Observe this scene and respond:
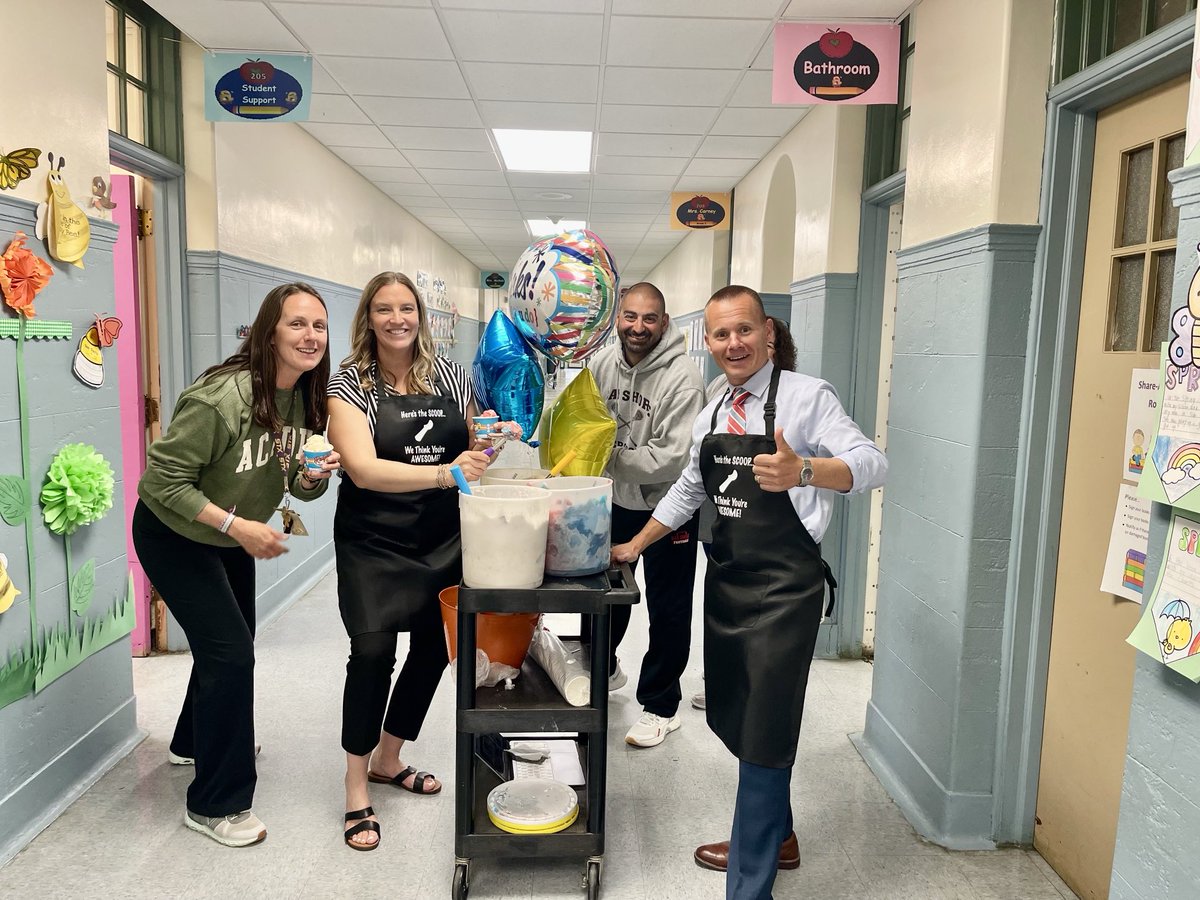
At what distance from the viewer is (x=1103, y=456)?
7.29 feet

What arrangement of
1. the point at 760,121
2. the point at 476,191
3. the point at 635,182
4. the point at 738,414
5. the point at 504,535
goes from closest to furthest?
the point at 504,535 → the point at 738,414 → the point at 760,121 → the point at 635,182 → the point at 476,191

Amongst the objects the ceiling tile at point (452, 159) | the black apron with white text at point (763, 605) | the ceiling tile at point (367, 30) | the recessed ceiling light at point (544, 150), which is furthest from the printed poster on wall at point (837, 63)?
the ceiling tile at point (452, 159)

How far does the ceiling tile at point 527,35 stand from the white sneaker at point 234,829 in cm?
293

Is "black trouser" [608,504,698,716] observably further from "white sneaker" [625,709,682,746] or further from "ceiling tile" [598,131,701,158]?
"ceiling tile" [598,131,701,158]

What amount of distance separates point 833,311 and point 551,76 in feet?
5.67

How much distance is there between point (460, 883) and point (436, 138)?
4356mm

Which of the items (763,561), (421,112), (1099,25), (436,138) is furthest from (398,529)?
(436,138)

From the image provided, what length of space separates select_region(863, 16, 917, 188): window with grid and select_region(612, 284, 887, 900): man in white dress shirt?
2027mm

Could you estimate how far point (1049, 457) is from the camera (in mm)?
2418

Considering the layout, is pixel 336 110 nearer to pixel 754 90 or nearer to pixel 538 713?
pixel 754 90

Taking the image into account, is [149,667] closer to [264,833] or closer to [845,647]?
[264,833]

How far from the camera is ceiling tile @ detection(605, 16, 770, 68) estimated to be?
3.40m

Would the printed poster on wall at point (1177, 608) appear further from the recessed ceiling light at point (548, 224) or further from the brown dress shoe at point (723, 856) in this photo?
the recessed ceiling light at point (548, 224)

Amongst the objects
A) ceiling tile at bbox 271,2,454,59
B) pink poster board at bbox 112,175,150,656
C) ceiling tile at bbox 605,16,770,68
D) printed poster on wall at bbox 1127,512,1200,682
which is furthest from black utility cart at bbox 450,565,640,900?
ceiling tile at bbox 271,2,454,59
